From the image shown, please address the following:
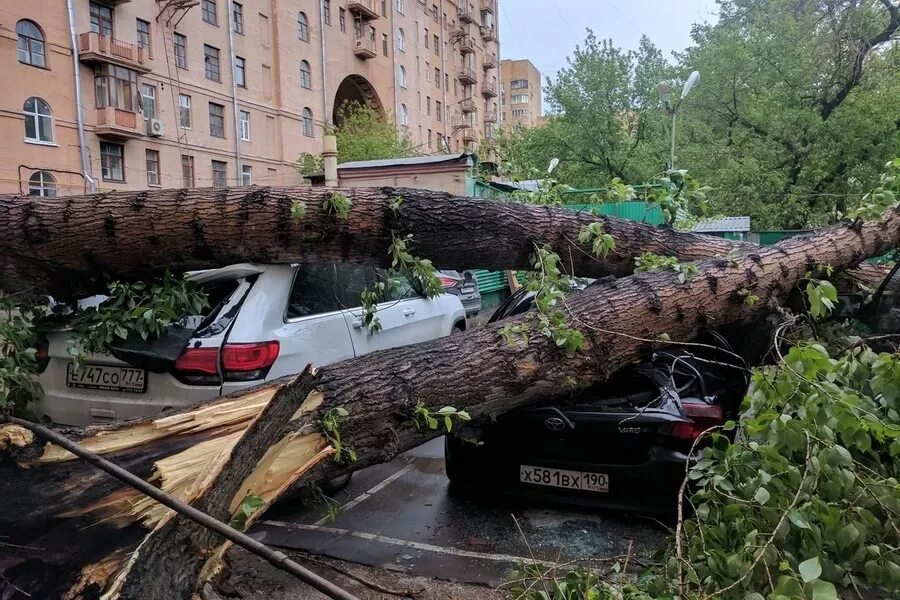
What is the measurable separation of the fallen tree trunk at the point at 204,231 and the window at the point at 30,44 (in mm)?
21937

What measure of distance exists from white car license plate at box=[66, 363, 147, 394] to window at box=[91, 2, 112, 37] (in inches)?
966

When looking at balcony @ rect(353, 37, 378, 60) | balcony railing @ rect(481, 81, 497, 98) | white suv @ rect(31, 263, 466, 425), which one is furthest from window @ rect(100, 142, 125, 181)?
balcony railing @ rect(481, 81, 497, 98)

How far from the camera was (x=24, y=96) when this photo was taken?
20.9 meters

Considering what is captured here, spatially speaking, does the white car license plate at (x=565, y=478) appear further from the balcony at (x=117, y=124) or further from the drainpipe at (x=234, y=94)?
the drainpipe at (x=234, y=94)

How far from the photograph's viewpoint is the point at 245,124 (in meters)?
30.2

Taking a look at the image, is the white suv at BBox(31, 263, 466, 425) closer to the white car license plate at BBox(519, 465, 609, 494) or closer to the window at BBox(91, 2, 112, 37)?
the white car license plate at BBox(519, 465, 609, 494)

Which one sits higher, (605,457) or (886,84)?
(886,84)

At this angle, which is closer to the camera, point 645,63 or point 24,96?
point 24,96

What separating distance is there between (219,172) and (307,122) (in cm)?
660

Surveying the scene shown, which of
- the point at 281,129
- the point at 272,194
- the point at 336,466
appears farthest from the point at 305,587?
the point at 281,129

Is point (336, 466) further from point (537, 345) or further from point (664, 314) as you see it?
point (664, 314)

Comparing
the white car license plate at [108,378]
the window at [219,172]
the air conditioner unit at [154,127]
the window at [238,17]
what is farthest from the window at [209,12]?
the white car license plate at [108,378]

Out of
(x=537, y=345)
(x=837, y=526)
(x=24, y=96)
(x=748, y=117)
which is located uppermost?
(x=24, y=96)

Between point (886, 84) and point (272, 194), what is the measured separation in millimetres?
18394
